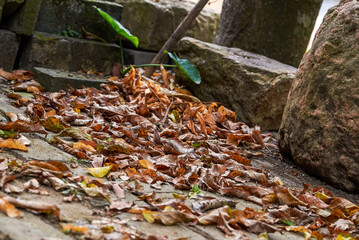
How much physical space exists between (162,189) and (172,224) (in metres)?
0.41

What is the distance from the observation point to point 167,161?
2.45 meters

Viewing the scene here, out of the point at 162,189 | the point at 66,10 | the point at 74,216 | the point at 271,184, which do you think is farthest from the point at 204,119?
the point at 74,216

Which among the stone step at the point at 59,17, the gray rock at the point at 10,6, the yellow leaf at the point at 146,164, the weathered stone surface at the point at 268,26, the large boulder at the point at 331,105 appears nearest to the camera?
the yellow leaf at the point at 146,164

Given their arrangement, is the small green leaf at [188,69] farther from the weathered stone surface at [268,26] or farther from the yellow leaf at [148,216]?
the yellow leaf at [148,216]

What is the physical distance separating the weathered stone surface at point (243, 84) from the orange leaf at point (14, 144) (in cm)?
227

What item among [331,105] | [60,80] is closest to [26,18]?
[60,80]

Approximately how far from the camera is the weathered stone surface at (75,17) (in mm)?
4012

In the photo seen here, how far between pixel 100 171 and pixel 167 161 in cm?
52

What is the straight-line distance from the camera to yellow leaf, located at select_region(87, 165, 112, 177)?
200 centimetres

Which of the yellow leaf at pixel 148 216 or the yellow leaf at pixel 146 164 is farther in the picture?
the yellow leaf at pixel 146 164

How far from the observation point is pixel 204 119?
348 centimetres

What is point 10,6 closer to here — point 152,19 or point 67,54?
point 67,54

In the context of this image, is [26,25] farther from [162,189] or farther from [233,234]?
[233,234]

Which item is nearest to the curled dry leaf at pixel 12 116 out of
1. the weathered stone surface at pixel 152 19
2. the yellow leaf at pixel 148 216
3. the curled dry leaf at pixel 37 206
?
the curled dry leaf at pixel 37 206
